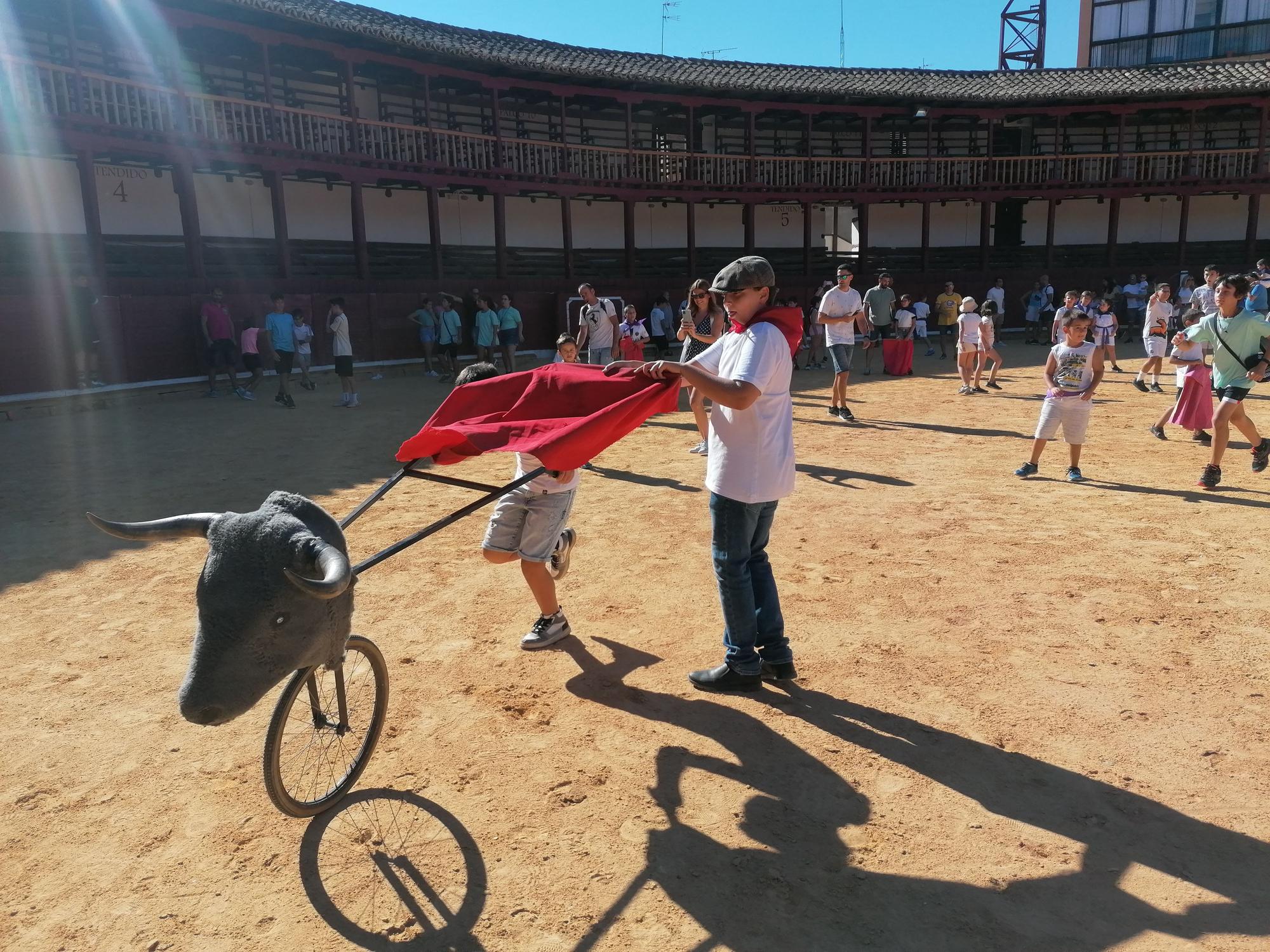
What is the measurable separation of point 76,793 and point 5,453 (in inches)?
321

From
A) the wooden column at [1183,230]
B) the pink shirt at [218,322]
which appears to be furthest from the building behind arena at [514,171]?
the pink shirt at [218,322]

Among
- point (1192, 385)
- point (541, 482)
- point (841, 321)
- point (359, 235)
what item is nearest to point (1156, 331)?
point (1192, 385)

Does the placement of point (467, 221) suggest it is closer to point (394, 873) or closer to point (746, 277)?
point (746, 277)

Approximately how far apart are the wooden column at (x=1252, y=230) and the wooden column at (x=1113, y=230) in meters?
3.78

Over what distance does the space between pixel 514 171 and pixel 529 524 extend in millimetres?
19014

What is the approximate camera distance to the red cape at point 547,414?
126 inches

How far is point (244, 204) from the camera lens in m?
18.6

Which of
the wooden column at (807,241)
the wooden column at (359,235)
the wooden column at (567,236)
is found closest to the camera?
the wooden column at (359,235)

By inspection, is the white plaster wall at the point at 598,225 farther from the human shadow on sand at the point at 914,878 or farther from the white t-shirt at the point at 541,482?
the human shadow on sand at the point at 914,878

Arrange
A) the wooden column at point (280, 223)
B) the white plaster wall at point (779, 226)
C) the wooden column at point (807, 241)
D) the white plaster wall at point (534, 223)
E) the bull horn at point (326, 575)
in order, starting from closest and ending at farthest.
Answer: the bull horn at point (326, 575)
the wooden column at point (280, 223)
the white plaster wall at point (534, 223)
the wooden column at point (807, 241)
the white plaster wall at point (779, 226)

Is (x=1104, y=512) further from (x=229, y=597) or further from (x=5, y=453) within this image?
(x=5, y=453)

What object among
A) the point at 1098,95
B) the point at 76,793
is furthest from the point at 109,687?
the point at 1098,95

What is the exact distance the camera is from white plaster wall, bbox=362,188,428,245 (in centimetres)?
2102

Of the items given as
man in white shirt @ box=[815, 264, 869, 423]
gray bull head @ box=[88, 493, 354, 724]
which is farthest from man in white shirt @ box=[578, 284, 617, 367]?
gray bull head @ box=[88, 493, 354, 724]
